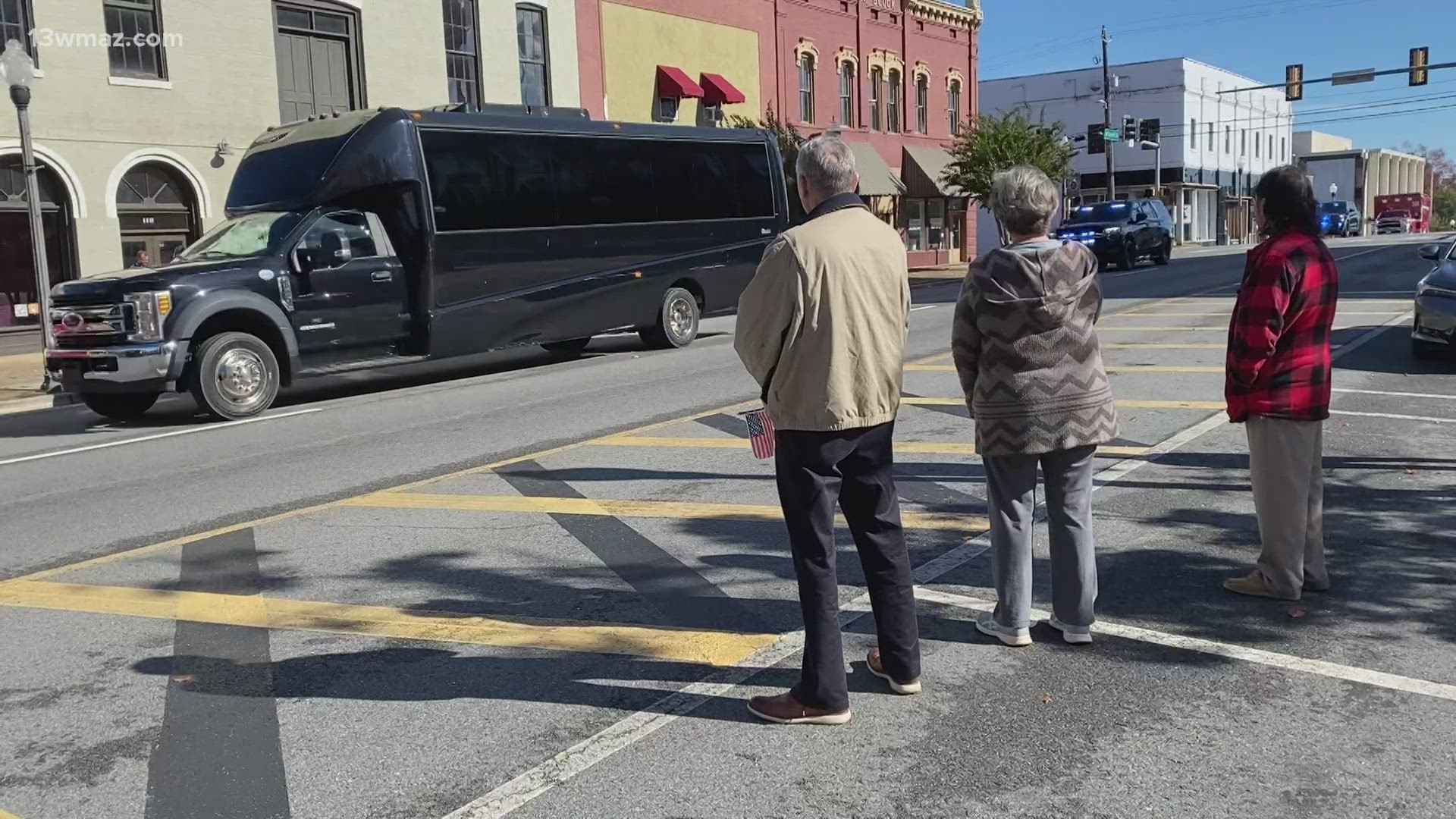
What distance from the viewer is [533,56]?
2675cm

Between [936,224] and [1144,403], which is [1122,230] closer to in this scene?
[936,224]

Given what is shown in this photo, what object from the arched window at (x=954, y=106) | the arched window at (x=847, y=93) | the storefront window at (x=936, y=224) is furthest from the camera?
the arched window at (x=954, y=106)

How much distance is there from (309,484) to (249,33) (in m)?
15.7

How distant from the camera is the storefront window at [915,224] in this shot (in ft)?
127

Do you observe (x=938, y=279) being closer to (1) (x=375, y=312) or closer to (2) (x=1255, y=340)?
(1) (x=375, y=312)

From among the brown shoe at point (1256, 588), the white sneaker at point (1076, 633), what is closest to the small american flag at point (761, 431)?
the white sneaker at point (1076, 633)

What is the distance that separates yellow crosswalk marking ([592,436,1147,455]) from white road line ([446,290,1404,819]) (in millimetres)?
2843

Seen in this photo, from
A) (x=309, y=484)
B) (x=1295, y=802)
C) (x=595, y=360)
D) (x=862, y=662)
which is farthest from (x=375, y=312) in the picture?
(x=1295, y=802)

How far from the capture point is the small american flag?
4035mm

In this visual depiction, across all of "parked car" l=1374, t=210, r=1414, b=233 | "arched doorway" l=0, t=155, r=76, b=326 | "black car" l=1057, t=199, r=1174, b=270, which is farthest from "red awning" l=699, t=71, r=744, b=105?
"parked car" l=1374, t=210, r=1414, b=233

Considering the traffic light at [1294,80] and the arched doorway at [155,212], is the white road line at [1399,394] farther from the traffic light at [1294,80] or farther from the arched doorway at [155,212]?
the traffic light at [1294,80]

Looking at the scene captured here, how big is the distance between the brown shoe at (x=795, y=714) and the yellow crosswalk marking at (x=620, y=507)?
8.39 ft

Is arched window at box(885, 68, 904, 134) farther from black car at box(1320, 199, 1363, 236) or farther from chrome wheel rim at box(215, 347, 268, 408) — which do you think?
black car at box(1320, 199, 1363, 236)

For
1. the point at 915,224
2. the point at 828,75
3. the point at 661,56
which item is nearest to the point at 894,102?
the point at 828,75
